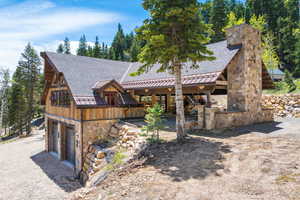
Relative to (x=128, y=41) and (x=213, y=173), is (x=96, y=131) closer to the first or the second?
(x=213, y=173)

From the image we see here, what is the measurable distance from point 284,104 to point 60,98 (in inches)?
739

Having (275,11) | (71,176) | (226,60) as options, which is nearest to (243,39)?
(226,60)

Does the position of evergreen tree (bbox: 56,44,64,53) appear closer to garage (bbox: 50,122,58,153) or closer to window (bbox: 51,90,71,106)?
garage (bbox: 50,122,58,153)

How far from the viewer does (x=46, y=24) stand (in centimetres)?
1455

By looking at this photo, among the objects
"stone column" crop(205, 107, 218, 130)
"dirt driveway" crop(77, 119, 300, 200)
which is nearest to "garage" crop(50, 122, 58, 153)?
"dirt driveway" crop(77, 119, 300, 200)

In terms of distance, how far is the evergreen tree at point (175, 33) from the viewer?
26.2ft

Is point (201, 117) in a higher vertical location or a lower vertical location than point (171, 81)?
lower

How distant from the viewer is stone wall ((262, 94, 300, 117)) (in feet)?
52.7

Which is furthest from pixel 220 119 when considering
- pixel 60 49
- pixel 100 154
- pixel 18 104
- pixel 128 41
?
pixel 60 49

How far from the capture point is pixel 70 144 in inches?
561

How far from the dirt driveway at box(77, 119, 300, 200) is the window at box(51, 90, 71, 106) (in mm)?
8374

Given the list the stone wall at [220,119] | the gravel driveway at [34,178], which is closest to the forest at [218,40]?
the stone wall at [220,119]

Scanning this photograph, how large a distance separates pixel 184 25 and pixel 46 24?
11.3 meters

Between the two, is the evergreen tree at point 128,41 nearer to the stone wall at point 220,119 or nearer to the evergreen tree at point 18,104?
the evergreen tree at point 18,104
